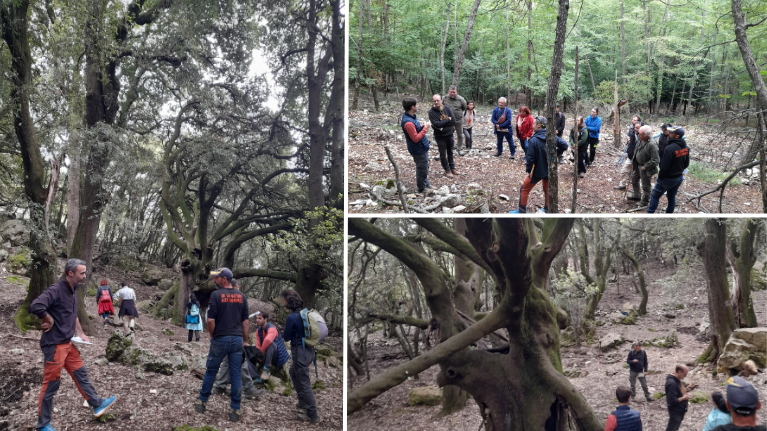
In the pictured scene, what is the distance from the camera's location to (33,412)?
4.28 m

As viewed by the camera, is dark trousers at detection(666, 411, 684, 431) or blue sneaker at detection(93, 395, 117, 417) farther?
blue sneaker at detection(93, 395, 117, 417)

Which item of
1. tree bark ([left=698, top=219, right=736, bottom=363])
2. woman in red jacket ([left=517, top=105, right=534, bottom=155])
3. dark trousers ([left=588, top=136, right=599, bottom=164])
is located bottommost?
tree bark ([left=698, top=219, right=736, bottom=363])

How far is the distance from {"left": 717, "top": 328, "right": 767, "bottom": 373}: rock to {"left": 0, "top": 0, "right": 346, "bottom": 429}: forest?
4833 mm

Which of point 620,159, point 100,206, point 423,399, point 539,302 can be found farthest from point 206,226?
point 620,159

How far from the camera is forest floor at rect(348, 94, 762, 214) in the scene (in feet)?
15.3

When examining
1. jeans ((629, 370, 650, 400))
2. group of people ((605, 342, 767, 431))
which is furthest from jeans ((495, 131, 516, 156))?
group of people ((605, 342, 767, 431))

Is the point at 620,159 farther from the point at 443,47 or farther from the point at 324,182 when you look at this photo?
the point at 324,182

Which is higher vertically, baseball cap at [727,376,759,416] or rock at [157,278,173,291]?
baseball cap at [727,376,759,416]

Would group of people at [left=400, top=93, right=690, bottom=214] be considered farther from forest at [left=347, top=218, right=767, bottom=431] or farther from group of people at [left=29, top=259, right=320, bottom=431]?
group of people at [left=29, top=259, right=320, bottom=431]

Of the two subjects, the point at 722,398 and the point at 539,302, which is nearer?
the point at 722,398

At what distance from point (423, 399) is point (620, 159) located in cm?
532

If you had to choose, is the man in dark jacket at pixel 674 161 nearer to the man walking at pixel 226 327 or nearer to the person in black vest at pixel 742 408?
the person in black vest at pixel 742 408

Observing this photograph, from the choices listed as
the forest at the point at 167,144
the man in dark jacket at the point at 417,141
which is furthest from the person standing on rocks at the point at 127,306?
the man in dark jacket at the point at 417,141

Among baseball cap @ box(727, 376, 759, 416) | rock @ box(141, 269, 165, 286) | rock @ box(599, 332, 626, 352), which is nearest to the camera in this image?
baseball cap @ box(727, 376, 759, 416)
